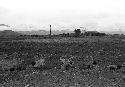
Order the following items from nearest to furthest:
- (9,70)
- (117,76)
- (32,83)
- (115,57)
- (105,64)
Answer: (32,83)
(117,76)
(9,70)
(105,64)
(115,57)

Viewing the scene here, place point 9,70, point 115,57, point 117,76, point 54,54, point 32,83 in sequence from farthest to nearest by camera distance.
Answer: point 54,54, point 115,57, point 9,70, point 117,76, point 32,83

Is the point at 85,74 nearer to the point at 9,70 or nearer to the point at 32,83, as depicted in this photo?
the point at 32,83

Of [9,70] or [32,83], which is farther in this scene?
[9,70]

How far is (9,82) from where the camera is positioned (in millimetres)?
A: 20031

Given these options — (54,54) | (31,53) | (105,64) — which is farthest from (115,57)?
(31,53)

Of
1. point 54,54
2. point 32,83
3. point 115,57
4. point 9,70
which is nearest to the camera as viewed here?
point 32,83

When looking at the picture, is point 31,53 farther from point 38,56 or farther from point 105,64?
point 105,64

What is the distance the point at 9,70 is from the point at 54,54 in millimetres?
8804

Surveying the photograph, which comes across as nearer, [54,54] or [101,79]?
[101,79]

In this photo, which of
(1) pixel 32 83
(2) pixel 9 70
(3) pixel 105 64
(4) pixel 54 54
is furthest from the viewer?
(4) pixel 54 54

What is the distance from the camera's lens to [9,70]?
78.0ft

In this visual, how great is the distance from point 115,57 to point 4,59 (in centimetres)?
1308

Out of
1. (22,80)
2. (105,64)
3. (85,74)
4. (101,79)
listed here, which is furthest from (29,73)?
(105,64)

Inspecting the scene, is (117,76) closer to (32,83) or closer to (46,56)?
(32,83)
